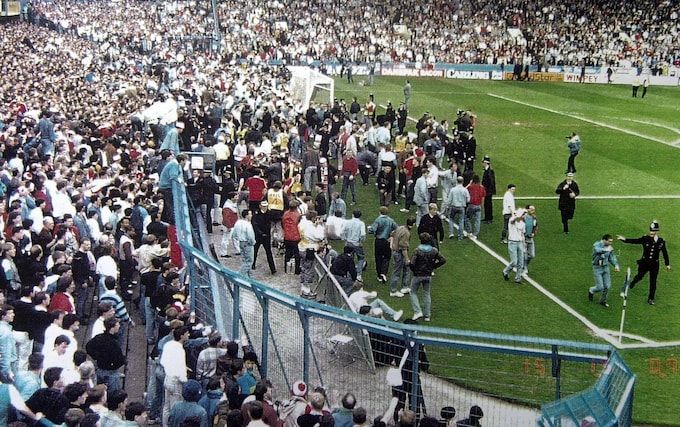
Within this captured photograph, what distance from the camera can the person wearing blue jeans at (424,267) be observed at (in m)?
12.5

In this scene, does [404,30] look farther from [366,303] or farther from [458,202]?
[366,303]

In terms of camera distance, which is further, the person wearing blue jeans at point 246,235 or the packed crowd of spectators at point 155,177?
the person wearing blue jeans at point 246,235

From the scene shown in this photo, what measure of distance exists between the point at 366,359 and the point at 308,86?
2088cm

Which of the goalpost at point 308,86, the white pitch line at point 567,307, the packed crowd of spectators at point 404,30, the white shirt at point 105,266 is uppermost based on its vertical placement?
the packed crowd of spectators at point 404,30

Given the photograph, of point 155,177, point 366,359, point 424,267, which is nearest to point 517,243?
point 424,267

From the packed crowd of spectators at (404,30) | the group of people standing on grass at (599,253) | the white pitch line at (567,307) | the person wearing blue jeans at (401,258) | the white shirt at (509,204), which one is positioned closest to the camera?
the white pitch line at (567,307)

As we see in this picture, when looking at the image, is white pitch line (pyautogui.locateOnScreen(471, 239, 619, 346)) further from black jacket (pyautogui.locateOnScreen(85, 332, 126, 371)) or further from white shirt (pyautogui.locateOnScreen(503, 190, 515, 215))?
black jacket (pyautogui.locateOnScreen(85, 332, 126, 371))

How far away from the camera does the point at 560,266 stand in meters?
16.0

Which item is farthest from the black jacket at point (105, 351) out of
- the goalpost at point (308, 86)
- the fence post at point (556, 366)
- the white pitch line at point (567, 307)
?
the goalpost at point (308, 86)

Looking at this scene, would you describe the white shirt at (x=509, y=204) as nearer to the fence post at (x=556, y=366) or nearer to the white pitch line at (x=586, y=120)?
the fence post at (x=556, y=366)

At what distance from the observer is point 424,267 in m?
12.5

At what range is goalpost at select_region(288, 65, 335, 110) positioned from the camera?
1132 inches

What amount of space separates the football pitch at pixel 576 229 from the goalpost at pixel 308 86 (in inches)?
158

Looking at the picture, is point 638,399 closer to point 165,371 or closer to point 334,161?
point 165,371
